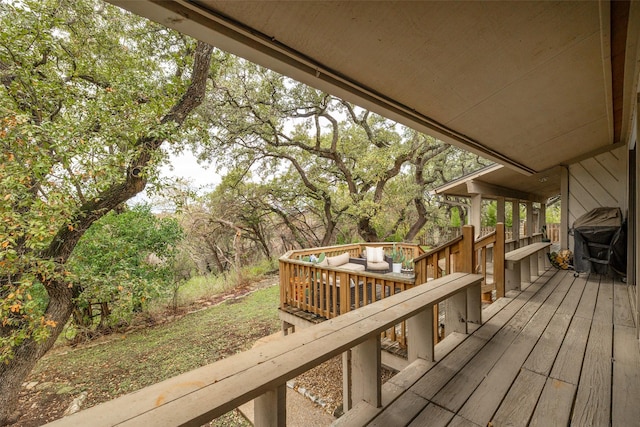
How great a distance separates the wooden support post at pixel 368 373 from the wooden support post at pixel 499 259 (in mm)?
2498

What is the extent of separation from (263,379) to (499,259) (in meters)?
3.28

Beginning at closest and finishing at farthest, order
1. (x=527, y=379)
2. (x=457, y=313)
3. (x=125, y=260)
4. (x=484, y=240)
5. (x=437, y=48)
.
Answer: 1. (x=437, y=48)
2. (x=527, y=379)
3. (x=457, y=313)
4. (x=484, y=240)
5. (x=125, y=260)

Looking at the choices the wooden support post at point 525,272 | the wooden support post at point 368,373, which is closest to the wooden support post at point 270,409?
the wooden support post at point 368,373

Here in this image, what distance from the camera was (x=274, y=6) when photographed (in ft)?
3.31

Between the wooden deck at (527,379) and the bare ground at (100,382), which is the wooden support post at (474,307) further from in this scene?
the bare ground at (100,382)

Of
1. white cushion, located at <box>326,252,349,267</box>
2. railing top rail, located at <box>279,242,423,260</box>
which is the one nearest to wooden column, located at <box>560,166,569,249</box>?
railing top rail, located at <box>279,242,423,260</box>

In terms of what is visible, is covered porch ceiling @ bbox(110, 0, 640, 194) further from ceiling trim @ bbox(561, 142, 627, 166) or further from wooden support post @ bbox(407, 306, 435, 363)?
ceiling trim @ bbox(561, 142, 627, 166)

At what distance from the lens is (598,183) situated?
4824 mm

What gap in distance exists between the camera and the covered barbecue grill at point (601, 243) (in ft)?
12.6

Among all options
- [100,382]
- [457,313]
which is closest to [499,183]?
[457,313]

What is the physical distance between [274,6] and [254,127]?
842 centimetres

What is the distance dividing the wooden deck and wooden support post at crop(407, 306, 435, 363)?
2.7 inches

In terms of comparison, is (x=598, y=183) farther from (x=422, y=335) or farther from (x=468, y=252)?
(x=422, y=335)

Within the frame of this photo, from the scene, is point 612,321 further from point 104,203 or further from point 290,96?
point 290,96
